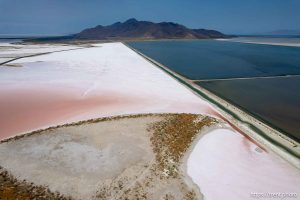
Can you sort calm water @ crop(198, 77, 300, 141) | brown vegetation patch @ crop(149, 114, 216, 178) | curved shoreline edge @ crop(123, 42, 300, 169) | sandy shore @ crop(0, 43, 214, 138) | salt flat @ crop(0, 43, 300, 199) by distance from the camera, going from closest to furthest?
salt flat @ crop(0, 43, 300, 199)
brown vegetation patch @ crop(149, 114, 216, 178)
curved shoreline edge @ crop(123, 42, 300, 169)
calm water @ crop(198, 77, 300, 141)
sandy shore @ crop(0, 43, 214, 138)

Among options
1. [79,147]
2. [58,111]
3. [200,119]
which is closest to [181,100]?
[200,119]

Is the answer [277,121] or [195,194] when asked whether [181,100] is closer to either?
[277,121]

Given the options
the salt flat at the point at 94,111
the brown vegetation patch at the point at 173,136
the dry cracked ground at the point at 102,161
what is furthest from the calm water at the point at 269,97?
the dry cracked ground at the point at 102,161

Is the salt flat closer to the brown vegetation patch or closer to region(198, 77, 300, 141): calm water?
the brown vegetation patch

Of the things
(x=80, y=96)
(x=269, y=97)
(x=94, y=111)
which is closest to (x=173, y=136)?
(x=94, y=111)

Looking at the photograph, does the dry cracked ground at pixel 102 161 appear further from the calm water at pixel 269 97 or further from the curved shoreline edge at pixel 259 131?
the calm water at pixel 269 97

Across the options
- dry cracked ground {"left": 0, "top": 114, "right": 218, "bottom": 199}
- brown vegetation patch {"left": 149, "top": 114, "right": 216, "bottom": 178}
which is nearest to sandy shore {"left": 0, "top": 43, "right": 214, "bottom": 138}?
brown vegetation patch {"left": 149, "top": 114, "right": 216, "bottom": 178}

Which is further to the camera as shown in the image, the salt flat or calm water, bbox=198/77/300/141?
calm water, bbox=198/77/300/141
